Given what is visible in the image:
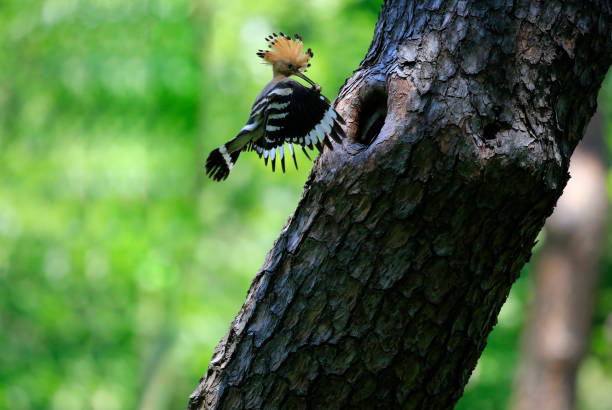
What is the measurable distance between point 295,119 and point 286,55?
0.42 m

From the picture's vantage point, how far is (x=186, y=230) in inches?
362

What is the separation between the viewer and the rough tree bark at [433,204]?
5.66 feet

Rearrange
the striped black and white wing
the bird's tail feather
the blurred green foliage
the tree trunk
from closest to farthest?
the striped black and white wing → the bird's tail feather → the tree trunk → the blurred green foliage

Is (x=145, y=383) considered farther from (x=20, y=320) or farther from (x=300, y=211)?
(x=300, y=211)

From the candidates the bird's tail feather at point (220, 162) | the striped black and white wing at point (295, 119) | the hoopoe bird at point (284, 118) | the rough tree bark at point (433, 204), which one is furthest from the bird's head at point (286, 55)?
the rough tree bark at point (433, 204)

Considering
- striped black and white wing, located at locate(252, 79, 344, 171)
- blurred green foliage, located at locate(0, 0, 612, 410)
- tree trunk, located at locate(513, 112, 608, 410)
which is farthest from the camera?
blurred green foliage, located at locate(0, 0, 612, 410)

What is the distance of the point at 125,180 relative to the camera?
8469mm

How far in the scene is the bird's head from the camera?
2408mm

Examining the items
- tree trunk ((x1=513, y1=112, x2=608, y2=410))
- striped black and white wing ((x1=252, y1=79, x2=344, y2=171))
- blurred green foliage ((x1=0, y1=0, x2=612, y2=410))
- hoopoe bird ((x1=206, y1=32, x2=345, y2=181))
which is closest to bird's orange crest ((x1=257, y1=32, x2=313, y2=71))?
hoopoe bird ((x1=206, y1=32, x2=345, y2=181))

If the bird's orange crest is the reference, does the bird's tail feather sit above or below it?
below

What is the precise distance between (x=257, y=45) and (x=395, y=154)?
7143 mm

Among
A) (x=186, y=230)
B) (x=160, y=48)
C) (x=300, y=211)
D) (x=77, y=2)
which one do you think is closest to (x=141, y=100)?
(x=160, y=48)

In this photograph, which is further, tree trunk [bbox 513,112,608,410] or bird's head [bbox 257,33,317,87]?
tree trunk [bbox 513,112,608,410]

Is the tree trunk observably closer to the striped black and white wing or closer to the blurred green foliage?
the blurred green foliage
